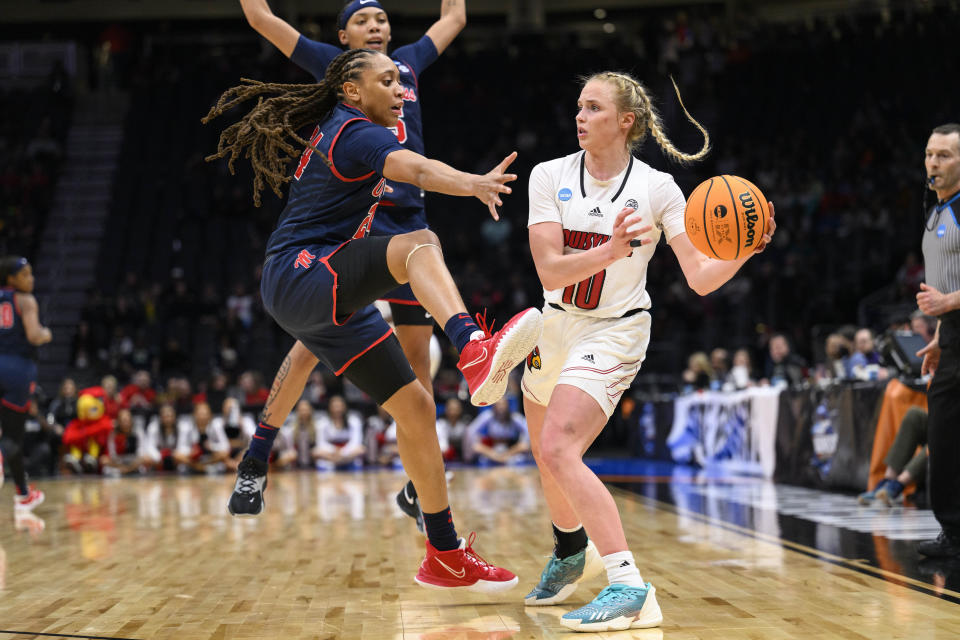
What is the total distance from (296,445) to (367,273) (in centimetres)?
1091

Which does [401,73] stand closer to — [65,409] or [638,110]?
[638,110]

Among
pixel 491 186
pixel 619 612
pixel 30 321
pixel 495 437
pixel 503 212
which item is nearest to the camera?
pixel 491 186

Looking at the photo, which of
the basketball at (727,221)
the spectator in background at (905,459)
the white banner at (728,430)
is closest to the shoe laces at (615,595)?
the basketball at (727,221)

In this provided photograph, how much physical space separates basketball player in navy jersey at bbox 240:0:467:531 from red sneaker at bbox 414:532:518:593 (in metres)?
0.79

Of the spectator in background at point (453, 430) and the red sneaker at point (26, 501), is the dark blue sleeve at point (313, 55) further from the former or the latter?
the spectator in background at point (453, 430)

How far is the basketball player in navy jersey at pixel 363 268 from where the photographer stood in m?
3.38

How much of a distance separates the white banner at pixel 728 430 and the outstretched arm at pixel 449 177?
7513mm

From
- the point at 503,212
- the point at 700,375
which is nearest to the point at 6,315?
the point at 700,375

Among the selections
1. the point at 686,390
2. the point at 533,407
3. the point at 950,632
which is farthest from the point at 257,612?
the point at 686,390

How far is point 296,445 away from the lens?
14070 millimetres

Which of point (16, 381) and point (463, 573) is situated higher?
point (16, 381)

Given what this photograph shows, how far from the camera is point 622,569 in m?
3.40

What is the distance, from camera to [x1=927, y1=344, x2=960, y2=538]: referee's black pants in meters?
4.86

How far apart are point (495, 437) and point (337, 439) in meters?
2.20
